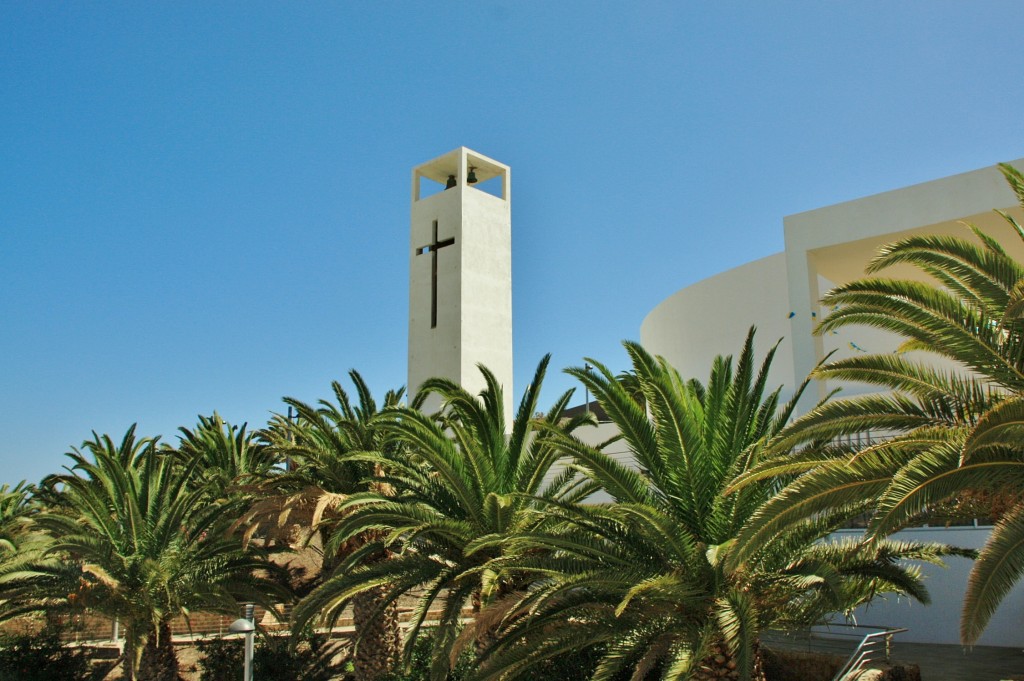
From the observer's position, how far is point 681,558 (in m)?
9.96

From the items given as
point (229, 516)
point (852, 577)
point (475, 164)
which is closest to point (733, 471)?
point (852, 577)

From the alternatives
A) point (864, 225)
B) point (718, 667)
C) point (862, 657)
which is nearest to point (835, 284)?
point (864, 225)

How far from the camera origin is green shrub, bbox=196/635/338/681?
63.2 ft

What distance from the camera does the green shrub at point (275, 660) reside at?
19266 millimetres

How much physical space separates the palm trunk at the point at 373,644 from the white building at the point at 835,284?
7.99 meters

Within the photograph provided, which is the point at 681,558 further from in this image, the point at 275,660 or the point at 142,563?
the point at 275,660

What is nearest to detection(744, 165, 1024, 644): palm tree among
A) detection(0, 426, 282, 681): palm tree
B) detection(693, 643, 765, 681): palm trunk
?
detection(693, 643, 765, 681): palm trunk

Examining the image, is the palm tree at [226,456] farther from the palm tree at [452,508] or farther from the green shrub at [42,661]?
the palm tree at [452,508]

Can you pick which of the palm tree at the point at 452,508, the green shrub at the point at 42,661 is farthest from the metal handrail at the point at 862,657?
the green shrub at the point at 42,661

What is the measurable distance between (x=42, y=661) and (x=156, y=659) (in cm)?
436

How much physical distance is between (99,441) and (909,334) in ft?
62.6

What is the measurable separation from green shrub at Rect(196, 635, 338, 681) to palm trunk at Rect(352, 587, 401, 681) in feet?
8.69

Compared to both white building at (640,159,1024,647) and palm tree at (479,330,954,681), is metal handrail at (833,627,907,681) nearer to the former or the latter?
palm tree at (479,330,954,681)

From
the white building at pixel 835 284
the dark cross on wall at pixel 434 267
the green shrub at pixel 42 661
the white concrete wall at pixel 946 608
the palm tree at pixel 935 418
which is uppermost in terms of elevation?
the dark cross on wall at pixel 434 267
